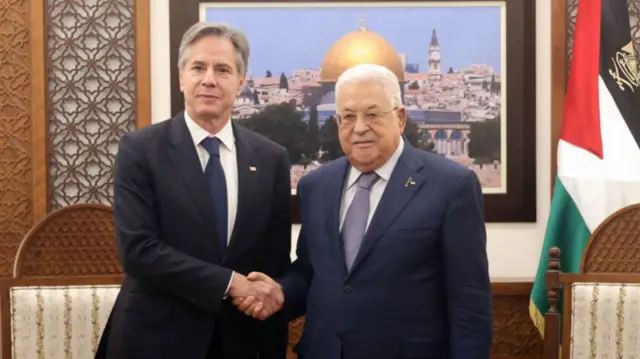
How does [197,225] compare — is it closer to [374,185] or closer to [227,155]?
[227,155]

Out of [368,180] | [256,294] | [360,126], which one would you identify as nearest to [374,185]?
[368,180]

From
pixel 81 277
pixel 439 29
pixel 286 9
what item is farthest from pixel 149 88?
pixel 439 29

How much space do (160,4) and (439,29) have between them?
140 cm

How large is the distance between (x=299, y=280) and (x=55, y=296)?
3.51ft

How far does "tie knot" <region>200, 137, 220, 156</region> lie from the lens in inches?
81.7

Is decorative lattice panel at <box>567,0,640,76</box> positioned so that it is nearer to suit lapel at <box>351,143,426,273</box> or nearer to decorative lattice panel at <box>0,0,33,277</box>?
suit lapel at <box>351,143,426,273</box>

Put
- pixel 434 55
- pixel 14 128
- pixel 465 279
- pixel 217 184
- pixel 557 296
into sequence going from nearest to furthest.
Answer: pixel 465 279, pixel 217 184, pixel 557 296, pixel 14 128, pixel 434 55

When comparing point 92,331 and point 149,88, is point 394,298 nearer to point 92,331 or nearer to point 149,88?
point 92,331

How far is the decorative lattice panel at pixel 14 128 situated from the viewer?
3.53 m

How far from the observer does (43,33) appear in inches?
139

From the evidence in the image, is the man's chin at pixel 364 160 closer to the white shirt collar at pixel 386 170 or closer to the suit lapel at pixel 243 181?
the white shirt collar at pixel 386 170

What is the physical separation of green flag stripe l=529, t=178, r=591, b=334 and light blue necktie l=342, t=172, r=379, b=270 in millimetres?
1607

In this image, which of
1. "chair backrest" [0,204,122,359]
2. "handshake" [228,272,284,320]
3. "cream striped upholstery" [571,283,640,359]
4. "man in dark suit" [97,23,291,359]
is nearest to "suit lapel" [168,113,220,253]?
"man in dark suit" [97,23,291,359]

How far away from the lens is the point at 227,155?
6.89 feet
